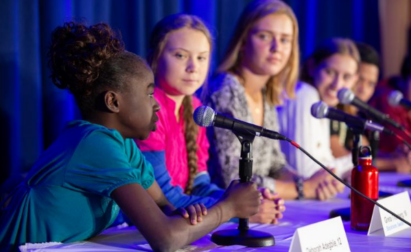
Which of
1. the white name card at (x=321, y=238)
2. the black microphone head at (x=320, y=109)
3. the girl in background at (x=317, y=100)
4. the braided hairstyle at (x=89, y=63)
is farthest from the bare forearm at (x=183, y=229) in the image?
the girl in background at (x=317, y=100)

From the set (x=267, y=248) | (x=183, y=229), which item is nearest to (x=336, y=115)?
(x=267, y=248)

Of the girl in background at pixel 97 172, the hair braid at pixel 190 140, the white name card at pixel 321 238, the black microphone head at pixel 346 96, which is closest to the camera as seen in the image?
the white name card at pixel 321 238

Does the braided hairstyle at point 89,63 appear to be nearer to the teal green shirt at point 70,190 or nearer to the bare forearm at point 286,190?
the teal green shirt at point 70,190

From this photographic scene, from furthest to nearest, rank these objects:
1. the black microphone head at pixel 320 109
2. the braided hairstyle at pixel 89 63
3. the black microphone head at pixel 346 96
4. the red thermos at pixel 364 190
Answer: the black microphone head at pixel 346 96 → the black microphone head at pixel 320 109 → the red thermos at pixel 364 190 → the braided hairstyle at pixel 89 63

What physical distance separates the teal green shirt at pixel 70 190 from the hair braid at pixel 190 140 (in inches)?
21.2

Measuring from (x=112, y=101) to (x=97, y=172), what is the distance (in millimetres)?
201

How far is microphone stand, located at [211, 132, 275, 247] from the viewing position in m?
1.31

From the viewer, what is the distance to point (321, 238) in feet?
3.90

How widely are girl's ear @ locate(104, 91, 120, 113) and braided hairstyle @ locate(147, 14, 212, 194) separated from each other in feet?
1.61

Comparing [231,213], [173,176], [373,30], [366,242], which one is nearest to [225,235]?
[231,213]

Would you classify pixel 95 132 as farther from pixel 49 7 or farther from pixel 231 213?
pixel 49 7

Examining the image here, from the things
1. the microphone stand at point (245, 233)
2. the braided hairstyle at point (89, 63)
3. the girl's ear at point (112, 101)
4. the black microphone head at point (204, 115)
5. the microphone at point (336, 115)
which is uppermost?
the braided hairstyle at point (89, 63)

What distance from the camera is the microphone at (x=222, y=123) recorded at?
1265 mm

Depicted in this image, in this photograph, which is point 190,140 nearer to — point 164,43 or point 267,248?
point 164,43
